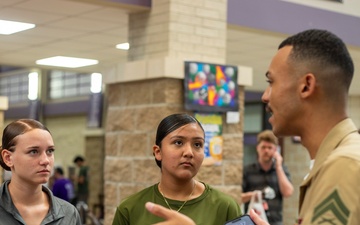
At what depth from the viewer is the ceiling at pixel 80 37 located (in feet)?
25.0

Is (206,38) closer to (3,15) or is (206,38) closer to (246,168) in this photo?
(246,168)

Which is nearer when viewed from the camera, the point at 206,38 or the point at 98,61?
the point at 206,38

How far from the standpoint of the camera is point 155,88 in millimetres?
6980

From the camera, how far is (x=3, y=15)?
8.00 metres

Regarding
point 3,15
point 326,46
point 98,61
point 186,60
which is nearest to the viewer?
point 326,46

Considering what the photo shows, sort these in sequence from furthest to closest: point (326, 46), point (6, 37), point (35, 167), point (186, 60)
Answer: point (6, 37), point (186, 60), point (35, 167), point (326, 46)

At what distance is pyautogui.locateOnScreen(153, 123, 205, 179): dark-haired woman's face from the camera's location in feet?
11.3

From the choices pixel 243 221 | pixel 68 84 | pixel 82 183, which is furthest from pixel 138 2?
pixel 68 84

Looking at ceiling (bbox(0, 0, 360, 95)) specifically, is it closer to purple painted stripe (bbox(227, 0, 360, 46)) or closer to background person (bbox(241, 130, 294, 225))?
purple painted stripe (bbox(227, 0, 360, 46))

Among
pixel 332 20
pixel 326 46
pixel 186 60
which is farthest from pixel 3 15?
pixel 326 46

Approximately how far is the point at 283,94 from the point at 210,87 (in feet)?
16.9

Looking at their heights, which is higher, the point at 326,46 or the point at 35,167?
the point at 326,46

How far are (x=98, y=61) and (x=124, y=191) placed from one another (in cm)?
461

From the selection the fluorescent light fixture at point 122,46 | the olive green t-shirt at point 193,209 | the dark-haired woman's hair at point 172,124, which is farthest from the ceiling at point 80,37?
the olive green t-shirt at point 193,209
